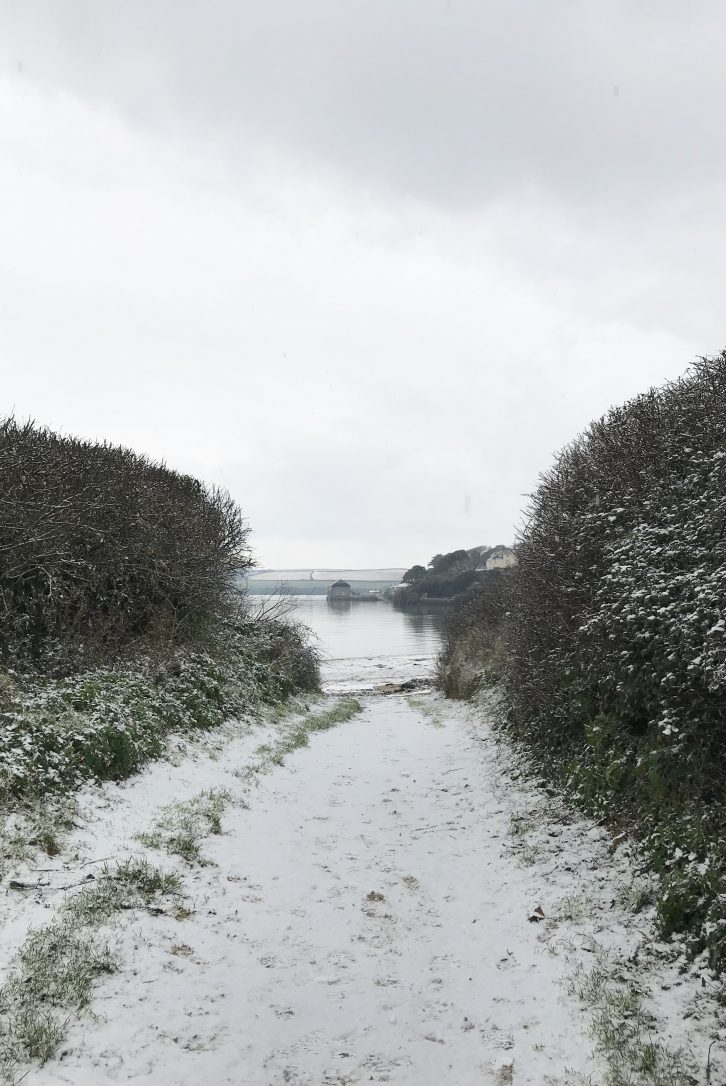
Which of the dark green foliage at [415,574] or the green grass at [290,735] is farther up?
the dark green foliage at [415,574]

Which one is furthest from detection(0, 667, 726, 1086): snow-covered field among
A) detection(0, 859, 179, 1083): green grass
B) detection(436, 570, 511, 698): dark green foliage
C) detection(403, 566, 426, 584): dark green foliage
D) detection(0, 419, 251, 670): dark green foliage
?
detection(403, 566, 426, 584): dark green foliage

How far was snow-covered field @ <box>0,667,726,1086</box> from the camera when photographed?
3713 millimetres

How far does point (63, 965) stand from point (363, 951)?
7.40ft

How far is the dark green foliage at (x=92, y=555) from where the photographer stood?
10.0m

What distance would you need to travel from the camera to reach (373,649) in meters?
53.2

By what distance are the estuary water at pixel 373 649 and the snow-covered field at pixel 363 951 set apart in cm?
1595

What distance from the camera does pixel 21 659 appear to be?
9.92 m

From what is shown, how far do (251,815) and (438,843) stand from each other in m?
2.44

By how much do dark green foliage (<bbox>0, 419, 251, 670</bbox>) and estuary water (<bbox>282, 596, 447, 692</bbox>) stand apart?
8.75 meters

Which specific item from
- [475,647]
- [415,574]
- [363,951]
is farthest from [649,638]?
[415,574]

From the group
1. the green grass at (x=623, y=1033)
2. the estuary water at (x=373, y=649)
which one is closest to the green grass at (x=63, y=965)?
the green grass at (x=623, y=1033)

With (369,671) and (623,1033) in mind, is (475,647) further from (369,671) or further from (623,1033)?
(623,1033)

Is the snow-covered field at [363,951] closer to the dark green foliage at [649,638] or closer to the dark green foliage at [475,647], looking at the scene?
the dark green foliage at [649,638]

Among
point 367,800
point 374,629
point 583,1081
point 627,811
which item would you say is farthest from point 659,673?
point 374,629
